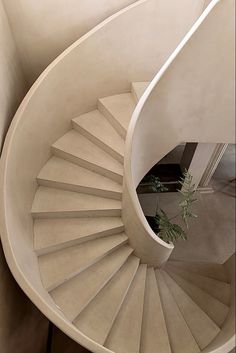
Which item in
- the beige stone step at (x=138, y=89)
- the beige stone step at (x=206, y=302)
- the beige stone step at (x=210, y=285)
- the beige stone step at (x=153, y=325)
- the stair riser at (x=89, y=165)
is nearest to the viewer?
the beige stone step at (x=153, y=325)

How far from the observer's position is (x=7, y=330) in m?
3.24

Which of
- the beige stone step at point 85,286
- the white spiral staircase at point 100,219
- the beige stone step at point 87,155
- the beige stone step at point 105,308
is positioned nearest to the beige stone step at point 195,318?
the white spiral staircase at point 100,219

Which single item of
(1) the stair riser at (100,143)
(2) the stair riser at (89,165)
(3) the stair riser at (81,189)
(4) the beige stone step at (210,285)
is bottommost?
(4) the beige stone step at (210,285)

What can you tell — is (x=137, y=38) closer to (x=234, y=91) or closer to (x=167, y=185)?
(x=234, y=91)

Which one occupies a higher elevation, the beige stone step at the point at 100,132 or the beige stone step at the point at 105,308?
the beige stone step at the point at 100,132

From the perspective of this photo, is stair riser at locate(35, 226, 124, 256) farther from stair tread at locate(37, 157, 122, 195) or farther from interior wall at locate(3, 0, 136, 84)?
interior wall at locate(3, 0, 136, 84)

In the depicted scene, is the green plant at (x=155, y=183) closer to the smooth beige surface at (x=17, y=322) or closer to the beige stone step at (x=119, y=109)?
the beige stone step at (x=119, y=109)

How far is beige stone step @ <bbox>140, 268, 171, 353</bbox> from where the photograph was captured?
3.62 meters

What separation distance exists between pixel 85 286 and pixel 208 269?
2.11 meters

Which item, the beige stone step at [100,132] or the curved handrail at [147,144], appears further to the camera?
the beige stone step at [100,132]

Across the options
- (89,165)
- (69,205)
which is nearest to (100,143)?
(89,165)

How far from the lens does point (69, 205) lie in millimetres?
3898

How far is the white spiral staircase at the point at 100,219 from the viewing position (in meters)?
3.18

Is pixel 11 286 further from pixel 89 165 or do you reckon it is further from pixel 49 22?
pixel 49 22
